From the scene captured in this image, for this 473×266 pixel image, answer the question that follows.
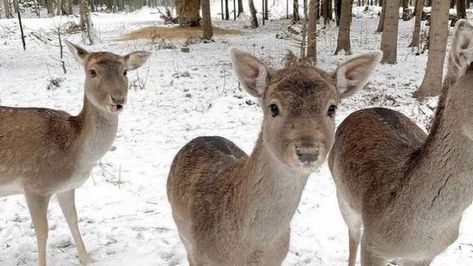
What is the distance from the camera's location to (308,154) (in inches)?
95.0

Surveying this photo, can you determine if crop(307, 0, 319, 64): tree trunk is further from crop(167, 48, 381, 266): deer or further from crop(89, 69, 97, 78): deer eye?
crop(167, 48, 381, 266): deer

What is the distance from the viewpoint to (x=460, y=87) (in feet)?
9.87

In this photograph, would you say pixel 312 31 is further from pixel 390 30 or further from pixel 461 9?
pixel 461 9

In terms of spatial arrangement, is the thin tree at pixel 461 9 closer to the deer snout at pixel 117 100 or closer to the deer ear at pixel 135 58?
the deer ear at pixel 135 58

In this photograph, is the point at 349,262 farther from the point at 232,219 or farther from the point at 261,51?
the point at 261,51

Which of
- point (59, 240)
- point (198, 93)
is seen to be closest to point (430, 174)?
point (59, 240)

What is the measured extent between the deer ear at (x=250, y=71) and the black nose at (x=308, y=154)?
0.70 metres

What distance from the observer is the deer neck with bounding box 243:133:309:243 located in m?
2.83

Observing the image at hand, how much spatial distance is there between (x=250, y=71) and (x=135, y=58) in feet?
9.02

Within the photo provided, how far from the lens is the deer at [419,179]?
302cm

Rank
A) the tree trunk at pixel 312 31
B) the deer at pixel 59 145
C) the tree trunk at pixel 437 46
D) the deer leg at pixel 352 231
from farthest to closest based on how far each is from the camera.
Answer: the tree trunk at pixel 312 31 → the tree trunk at pixel 437 46 → the deer at pixel 59 145 → the deer leg at pixel 352 231

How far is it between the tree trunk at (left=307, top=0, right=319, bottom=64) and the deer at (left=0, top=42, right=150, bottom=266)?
8.65 meters

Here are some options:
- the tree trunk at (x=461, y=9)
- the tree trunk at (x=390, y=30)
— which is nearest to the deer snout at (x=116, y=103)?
the tree trunk at (x=390, y=30)

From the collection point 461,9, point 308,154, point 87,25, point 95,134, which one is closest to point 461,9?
point 461,9
